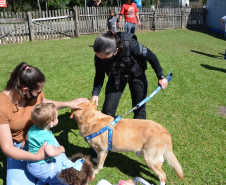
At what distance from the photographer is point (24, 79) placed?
225 centimetres

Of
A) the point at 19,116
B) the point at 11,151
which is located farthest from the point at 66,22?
the point at 11,151

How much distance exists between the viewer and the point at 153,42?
12.4m

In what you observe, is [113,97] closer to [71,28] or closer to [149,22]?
[71,28]

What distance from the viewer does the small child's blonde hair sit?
2.25 m

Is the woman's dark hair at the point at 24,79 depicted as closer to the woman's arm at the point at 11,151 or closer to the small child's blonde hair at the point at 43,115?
the small child's blonde hair at the point at 43,115

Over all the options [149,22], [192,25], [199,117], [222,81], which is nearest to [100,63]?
[199,117]

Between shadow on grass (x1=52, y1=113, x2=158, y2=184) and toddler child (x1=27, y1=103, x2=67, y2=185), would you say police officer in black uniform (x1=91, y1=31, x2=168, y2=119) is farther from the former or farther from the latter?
Answer: toddler child (x1=27, y1=103, x2=67, y2=185)

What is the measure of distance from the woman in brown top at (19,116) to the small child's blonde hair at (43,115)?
23cm

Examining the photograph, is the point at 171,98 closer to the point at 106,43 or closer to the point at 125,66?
the point at 125,66

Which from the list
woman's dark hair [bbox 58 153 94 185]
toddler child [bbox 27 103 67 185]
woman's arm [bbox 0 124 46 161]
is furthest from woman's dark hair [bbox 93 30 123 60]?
woman's dark hair [bbox 58 153 94 185]

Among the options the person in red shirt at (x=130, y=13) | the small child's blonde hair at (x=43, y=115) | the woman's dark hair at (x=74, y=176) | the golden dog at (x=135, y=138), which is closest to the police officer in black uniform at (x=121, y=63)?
the golden dog at (x=135, y=138)

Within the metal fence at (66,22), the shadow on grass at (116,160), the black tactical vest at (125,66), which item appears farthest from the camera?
the metal fence at (66,22)

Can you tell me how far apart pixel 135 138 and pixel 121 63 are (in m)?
1.12

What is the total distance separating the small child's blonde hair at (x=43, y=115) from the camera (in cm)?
225
